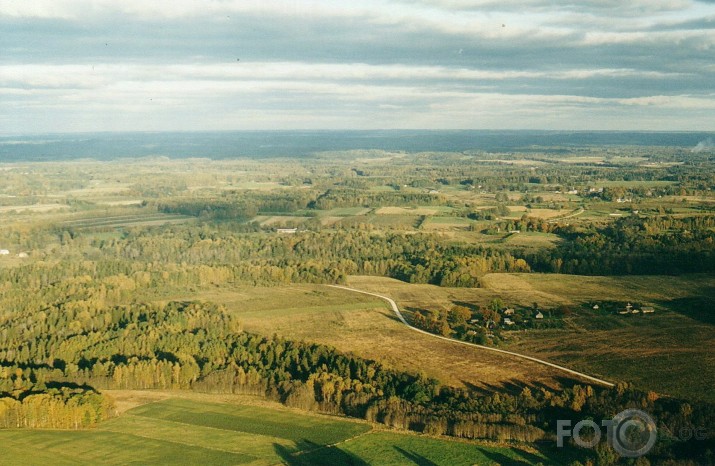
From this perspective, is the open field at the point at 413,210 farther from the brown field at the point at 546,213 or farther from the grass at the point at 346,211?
the brown field at the point at 546,213

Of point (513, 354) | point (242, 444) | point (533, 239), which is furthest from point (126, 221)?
point (242, 444)

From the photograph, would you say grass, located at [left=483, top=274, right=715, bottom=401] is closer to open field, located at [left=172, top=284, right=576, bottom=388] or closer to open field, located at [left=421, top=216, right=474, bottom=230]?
open field, located at [left=172, top=284, right=576, bottom=388]

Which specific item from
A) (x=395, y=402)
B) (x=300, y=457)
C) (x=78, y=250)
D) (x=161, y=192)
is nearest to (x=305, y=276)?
(x=78, y=250)

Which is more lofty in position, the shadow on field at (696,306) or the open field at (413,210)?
the open field at (413,210)

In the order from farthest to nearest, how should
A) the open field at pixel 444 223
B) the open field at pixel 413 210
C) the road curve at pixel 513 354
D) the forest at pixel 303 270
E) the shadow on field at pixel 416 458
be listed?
the open field at pixel 413 210 < the open field at pixel 444 223 < the road curve at pixel 513 354 < the forest at pixel 303 270 < the shadow on field at pixel 416 458

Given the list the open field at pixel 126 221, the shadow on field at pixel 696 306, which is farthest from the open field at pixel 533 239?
the open field at pixel 126 221

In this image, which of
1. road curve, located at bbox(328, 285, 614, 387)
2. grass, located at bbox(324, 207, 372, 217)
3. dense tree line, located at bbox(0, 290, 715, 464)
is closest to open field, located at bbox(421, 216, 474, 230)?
grass, located at bbox(324, 207, 372, 217)

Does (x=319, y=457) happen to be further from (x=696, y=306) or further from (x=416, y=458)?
(x=696, y=306)
